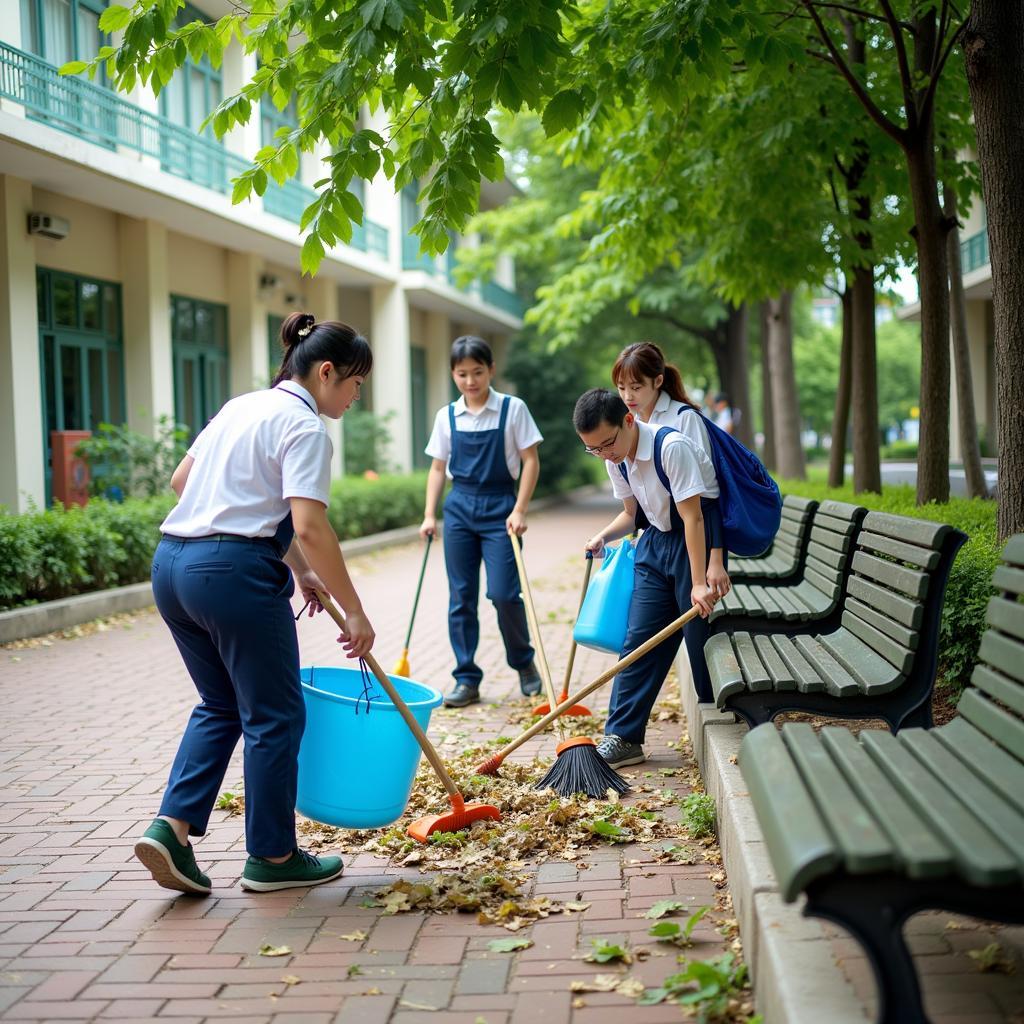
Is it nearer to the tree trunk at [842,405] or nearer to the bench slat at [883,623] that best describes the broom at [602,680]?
the bench slat at [883,623]

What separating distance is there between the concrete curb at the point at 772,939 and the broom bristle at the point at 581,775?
0.71 metres

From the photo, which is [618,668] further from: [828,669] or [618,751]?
[828,669]

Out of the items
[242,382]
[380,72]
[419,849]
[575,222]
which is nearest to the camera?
[419,849]

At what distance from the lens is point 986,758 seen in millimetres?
2877

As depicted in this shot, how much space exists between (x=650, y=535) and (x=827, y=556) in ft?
3.24

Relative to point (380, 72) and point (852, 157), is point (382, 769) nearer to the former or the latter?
point (380, 72)

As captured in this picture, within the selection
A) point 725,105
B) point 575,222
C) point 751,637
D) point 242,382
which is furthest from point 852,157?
point 242,382

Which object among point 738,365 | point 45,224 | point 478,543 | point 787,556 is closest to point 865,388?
point 787,556

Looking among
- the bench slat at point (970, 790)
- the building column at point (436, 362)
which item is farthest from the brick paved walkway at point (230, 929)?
the building column at point (436, 362)

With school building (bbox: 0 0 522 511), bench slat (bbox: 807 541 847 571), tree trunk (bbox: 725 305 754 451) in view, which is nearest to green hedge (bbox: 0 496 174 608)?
school building (bbox: 0 0 522 511)

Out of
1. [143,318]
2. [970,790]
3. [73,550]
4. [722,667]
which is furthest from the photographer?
[143,318]

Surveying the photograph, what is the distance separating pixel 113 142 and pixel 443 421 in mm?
9439

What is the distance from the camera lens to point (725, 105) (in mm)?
8680

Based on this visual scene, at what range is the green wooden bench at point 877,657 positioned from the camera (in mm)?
3854
